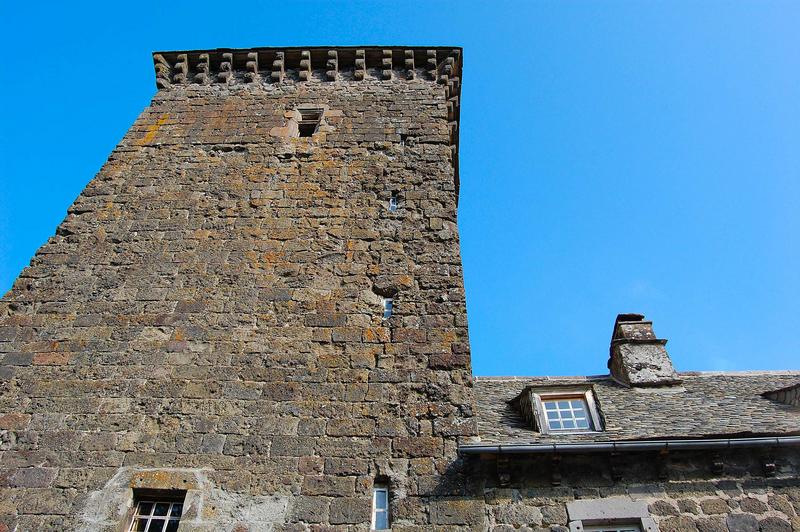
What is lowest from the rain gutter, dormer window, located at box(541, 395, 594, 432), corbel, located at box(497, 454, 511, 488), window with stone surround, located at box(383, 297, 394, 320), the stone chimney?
corbel, located at box(497, 454, 511, 488)

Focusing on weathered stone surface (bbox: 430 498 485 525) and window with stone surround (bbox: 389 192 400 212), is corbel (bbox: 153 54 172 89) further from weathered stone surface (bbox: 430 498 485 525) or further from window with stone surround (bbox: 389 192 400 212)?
weathered stone surface (bbox: 430 498 485 525)

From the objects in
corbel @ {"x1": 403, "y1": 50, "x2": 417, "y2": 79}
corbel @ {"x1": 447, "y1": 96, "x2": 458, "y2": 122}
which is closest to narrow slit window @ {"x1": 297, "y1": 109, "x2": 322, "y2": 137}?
corbel @ {"x1": 403, "y1": 50, "x2": 417, "y2": 79}

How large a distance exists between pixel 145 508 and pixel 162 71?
7.79m

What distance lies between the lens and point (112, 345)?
6.28m

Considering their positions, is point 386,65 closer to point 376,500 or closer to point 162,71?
point 162,71

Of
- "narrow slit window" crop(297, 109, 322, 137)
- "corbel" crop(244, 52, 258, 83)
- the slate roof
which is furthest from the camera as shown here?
"corbel" crop(244, 52, 258, 83)

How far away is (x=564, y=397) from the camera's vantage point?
6.68 meters

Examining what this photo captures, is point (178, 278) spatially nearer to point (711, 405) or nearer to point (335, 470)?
point (335, 470)

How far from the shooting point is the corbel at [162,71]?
10234mm

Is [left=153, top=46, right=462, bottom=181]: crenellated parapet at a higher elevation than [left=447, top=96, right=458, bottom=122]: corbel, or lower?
higher

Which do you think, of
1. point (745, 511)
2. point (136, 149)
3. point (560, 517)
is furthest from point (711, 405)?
point (136, 149)

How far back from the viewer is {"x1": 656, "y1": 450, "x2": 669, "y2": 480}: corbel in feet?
17.8

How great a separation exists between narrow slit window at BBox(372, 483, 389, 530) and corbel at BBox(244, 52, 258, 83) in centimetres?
757

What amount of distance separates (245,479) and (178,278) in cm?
272
